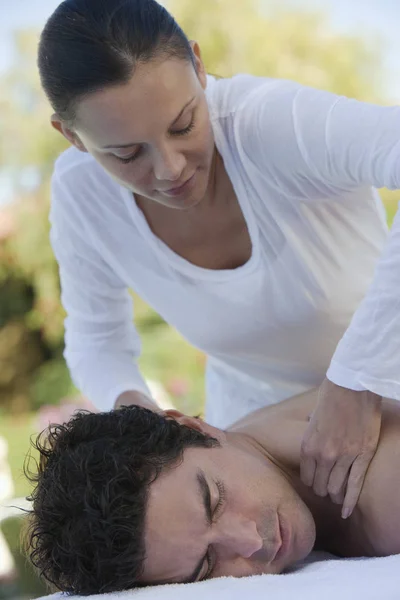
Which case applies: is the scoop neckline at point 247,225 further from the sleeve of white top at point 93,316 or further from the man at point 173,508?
the man at point 173,508

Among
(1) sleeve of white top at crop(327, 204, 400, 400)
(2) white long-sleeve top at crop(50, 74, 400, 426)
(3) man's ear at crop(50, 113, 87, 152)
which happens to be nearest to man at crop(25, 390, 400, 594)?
(1) sleeve of white top at crop(327, 204, 400, 400)

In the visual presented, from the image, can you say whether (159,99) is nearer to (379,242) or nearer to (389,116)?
(389,116)

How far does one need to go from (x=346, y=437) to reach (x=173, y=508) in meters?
0.33

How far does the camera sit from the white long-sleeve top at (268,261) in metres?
1.46

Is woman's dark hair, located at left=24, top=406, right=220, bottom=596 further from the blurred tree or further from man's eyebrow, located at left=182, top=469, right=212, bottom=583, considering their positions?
the blurred tree

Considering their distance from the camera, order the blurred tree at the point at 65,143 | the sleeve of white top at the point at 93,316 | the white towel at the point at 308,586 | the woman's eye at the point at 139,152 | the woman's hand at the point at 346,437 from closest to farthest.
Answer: the white towel at the point at 308,586 < the woman's hand at the point at 346,437 < the woman's eye at the point at 139,152 < the sleeve of white top at the point at 93,316 < the blurred tree at the point at 65,143

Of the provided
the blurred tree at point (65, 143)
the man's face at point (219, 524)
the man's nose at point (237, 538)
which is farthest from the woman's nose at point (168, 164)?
the blurred tree at point (65, 143)

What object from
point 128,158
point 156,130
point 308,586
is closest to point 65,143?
point 128,158

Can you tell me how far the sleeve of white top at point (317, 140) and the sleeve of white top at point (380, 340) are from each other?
13 cm

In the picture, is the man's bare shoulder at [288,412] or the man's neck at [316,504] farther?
the man's bare shoulder at [288,412]

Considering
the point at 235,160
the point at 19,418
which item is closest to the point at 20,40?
the point at 19,418

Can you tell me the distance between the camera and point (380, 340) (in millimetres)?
1434

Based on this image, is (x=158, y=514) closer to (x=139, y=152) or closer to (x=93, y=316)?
(x=139, y=152)

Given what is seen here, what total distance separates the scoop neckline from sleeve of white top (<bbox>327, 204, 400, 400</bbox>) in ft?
1.33
